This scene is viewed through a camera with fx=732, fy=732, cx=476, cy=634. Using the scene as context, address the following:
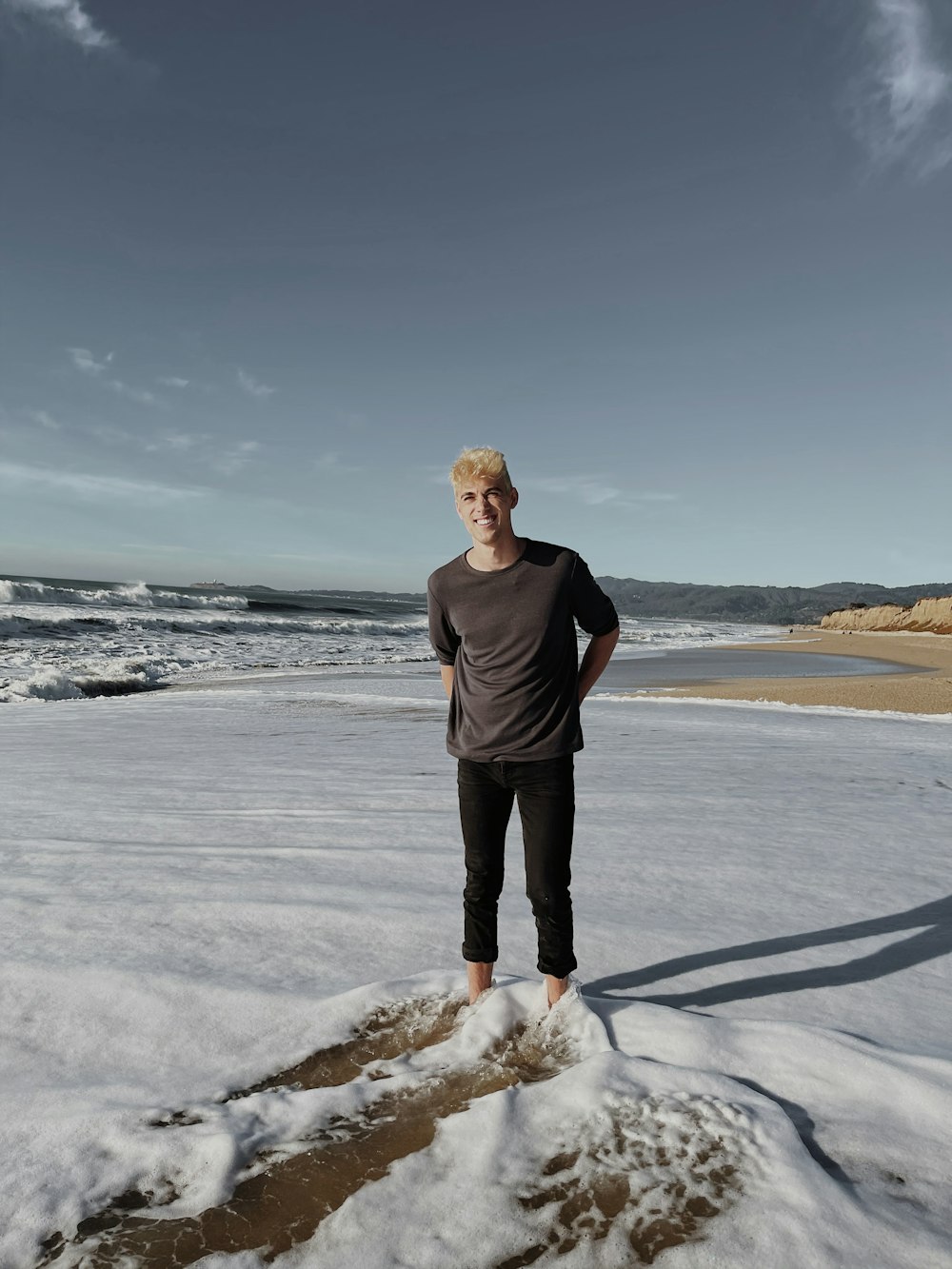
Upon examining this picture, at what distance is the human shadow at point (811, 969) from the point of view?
101 inches

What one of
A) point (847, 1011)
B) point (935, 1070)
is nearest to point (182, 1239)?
point (935, 1070)

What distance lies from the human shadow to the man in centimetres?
48

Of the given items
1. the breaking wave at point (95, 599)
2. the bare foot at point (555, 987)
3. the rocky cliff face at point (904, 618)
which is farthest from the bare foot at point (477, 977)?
the rocky cliff face at point (904, 618)

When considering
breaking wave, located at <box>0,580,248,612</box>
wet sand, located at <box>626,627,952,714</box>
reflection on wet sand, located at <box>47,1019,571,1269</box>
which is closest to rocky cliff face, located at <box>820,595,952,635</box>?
wet sand, located at <box>626,627,952,714</box>

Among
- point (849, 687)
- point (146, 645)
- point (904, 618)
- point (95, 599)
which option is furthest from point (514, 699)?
point (904, 618)

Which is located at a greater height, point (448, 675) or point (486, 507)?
point (486, 507)

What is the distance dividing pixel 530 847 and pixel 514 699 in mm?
484

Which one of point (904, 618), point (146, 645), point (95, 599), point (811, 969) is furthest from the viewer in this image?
point (904, 618)

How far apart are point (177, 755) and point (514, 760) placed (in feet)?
17.5

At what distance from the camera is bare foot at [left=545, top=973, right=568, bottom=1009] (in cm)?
235

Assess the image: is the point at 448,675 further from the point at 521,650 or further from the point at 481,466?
the point at 481,466

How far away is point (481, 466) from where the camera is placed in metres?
2.33

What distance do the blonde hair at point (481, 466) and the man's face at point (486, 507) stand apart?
12 mm

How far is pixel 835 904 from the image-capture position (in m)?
Answer: 3.36
